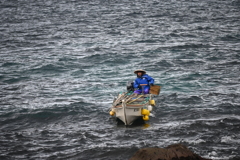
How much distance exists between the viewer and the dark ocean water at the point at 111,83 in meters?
15.7

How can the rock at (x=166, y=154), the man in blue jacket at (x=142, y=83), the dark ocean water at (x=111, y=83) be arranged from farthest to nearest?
the man in blue jacket at (x=142, y=83), the dark ocean water at (x=111, y=83), the rock at (x=166, y=154)

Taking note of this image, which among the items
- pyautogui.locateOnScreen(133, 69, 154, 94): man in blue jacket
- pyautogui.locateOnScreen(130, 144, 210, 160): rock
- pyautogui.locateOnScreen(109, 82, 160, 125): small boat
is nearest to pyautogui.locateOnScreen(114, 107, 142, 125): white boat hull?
pyautogui.locateOnScreen(109, 82, 160, 125): small boat

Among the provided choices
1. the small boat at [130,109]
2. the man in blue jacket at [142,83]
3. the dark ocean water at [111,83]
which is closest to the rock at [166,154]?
the dark ocean water at [111,83]

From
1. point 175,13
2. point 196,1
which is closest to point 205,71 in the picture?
point 175,13

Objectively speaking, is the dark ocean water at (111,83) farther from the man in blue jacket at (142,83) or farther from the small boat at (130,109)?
the man in blue jacket at (142,83)

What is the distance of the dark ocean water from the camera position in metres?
15.7

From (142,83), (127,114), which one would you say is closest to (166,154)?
(127,114)

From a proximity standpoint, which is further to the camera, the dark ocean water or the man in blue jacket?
the man in blue jacket

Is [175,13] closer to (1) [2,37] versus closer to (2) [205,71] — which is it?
(1) [2,37]

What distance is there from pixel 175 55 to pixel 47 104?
16859mm

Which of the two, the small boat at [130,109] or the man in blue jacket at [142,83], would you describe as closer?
the small boat at [130,109]

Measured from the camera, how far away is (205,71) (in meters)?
27.9

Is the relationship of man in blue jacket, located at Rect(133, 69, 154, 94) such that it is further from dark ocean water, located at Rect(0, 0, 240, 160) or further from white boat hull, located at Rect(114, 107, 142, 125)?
white boat hull, located at Rect(114, 107, 142, 125)

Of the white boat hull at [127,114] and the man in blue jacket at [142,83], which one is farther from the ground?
the man in blue jacket at [142,83]
